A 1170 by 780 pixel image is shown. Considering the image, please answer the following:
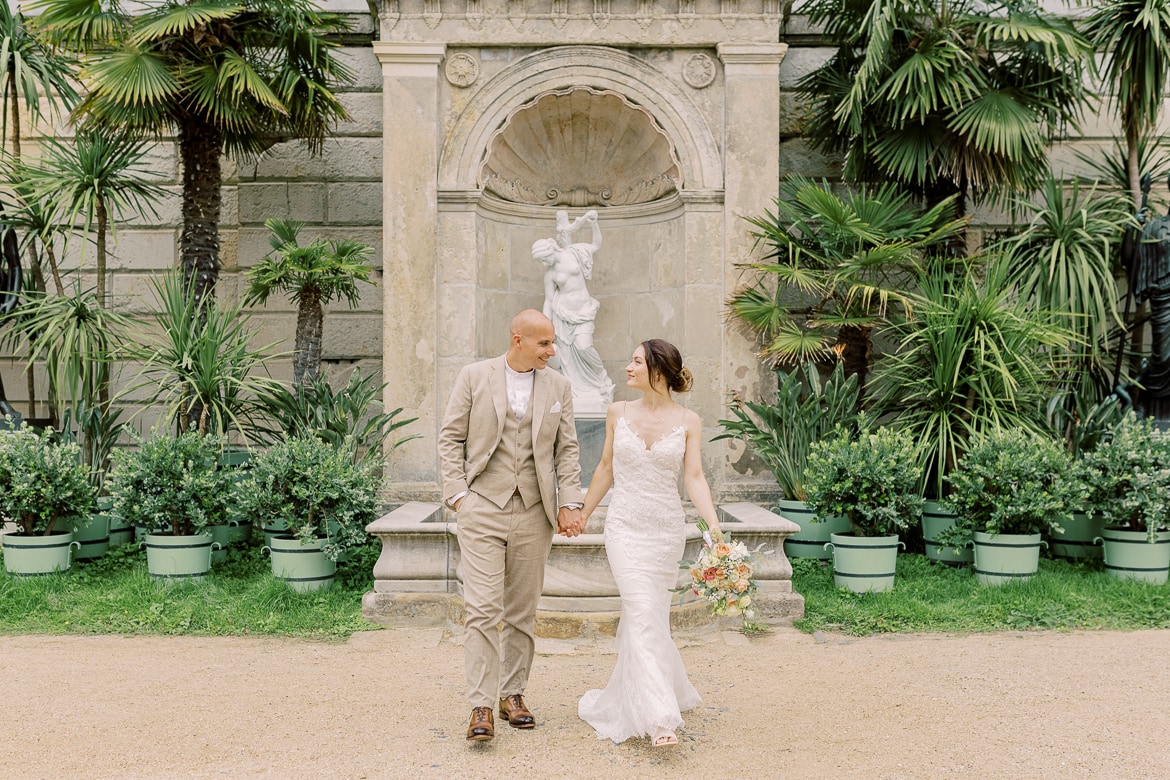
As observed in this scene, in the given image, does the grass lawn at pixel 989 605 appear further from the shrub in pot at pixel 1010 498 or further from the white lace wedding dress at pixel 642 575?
the white lace wedding dress at pixel 642 575

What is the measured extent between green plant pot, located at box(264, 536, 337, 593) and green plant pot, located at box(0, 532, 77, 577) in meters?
1.56

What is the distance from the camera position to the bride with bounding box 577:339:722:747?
12.5 feet

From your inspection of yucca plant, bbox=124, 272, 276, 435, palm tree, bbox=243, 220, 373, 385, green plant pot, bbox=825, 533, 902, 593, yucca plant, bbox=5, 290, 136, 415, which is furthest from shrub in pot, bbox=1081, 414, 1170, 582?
yucca plant, bbox=5, 290, 136, 415

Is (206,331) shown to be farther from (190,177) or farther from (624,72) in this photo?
(624,72)

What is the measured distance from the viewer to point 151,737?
12.7ft

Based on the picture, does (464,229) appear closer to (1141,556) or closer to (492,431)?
(492,431)

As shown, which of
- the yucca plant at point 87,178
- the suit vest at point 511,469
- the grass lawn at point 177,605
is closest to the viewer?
the suit vest at point 511,469

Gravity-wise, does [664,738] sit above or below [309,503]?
below

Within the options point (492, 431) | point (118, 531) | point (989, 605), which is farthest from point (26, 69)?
point (989, 605)

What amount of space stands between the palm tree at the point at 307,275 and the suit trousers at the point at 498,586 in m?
4.26

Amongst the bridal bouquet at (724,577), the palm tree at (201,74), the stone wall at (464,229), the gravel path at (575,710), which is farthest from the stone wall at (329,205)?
the bridal bouquet at (724,577)

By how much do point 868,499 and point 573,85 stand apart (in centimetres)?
449

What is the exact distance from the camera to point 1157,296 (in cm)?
789

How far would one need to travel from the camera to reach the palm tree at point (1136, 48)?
25.1 feet
